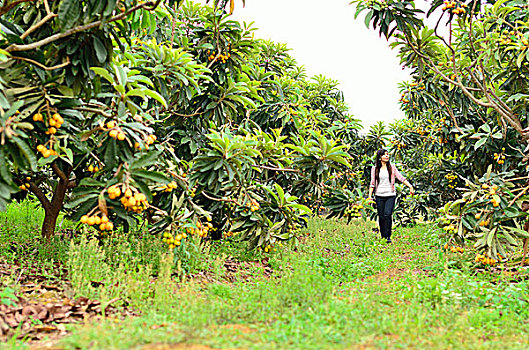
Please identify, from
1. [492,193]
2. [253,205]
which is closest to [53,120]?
[253,205]

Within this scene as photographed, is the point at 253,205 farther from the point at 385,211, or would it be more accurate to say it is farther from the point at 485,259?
the point at 385,211

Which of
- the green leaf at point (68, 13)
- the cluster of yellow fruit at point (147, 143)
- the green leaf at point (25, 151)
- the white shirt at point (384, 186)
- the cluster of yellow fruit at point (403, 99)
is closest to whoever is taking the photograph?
the green leaf at point (25, 151)

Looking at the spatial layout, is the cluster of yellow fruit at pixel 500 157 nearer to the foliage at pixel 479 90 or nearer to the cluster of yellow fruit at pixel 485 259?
the foliage at pixel 479 90

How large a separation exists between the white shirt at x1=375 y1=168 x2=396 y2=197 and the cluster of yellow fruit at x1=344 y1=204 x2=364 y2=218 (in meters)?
0.84

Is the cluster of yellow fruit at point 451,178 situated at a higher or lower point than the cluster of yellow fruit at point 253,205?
higher

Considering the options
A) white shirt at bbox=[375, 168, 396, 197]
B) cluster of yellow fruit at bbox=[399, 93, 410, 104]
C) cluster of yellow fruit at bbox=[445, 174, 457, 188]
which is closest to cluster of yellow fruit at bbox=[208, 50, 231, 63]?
white shirt at bbox=[375, 168, 396, 197]

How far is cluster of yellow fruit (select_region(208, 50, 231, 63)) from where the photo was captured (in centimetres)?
490

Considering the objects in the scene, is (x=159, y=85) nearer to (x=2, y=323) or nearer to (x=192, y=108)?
(x=192, y=108)

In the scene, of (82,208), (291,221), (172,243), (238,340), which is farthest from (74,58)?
(291,221)

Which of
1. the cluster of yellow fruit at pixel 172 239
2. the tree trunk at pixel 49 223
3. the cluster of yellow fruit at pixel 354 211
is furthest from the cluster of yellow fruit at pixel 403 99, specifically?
the tree trunk at pixel 49 223

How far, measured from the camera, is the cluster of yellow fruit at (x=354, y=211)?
5793 millimetres

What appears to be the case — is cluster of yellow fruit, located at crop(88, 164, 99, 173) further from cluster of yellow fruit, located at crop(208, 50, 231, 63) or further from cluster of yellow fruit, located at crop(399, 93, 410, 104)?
cluster of yellow fruit, located at crop(399, 93, 410, 104)

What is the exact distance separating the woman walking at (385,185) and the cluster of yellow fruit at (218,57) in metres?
2.91

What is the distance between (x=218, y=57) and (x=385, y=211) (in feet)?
11.4
